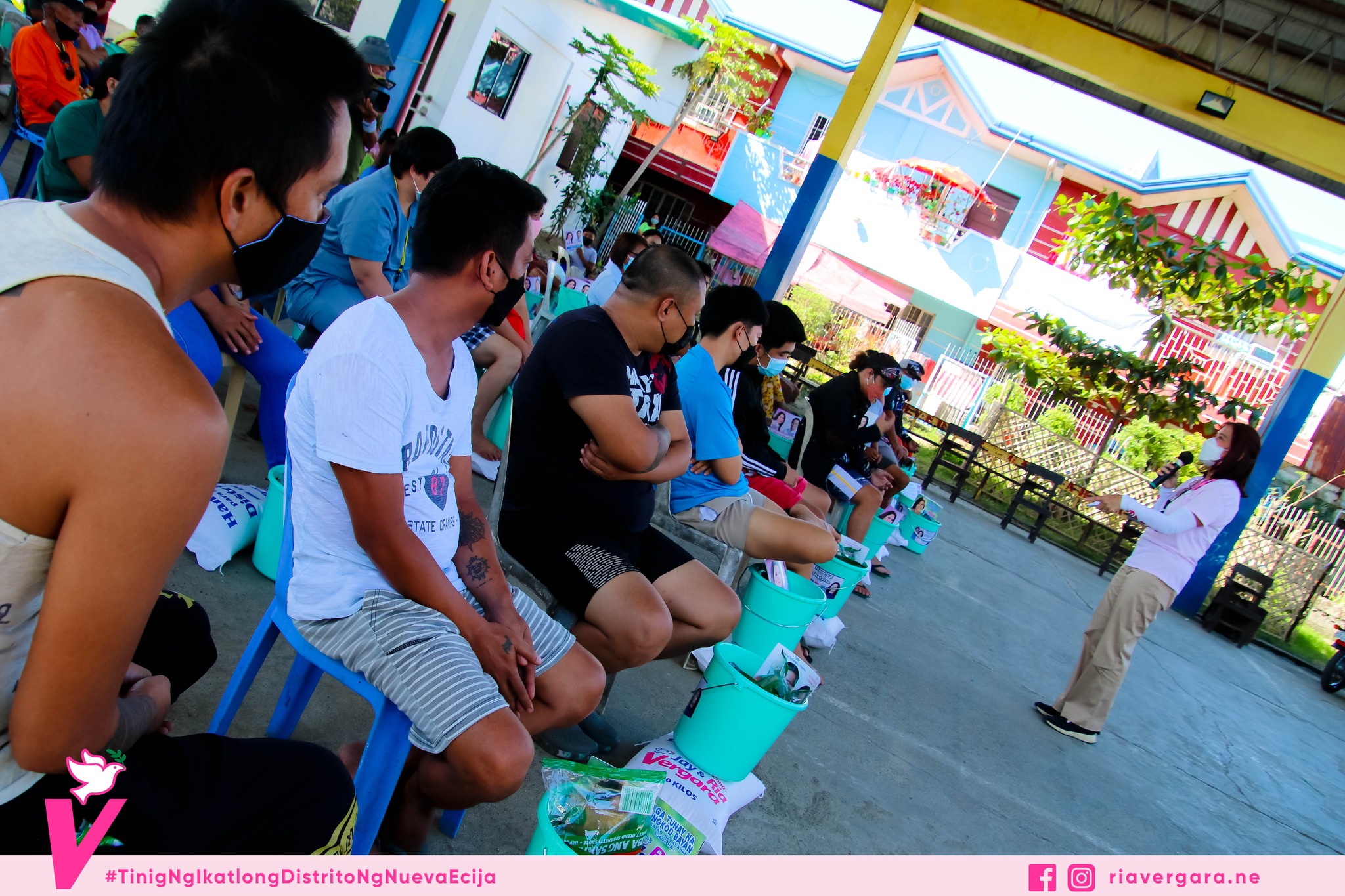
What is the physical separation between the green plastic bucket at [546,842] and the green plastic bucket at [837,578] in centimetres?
274

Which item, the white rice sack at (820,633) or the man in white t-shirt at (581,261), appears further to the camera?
the man in white t-shirt at (581,261)

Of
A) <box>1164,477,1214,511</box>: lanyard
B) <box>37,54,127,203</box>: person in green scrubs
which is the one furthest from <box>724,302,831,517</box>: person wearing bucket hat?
<box>37,54,127,203</box>: person in green scrubs

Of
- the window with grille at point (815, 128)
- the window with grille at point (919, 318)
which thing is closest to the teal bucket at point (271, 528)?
the window with grille at point (919, 318)

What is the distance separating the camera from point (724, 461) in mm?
3639

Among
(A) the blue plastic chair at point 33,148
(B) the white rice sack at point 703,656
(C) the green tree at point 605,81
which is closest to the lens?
(B) the white rice sack at point 703,656

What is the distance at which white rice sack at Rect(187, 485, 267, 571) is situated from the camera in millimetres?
2758

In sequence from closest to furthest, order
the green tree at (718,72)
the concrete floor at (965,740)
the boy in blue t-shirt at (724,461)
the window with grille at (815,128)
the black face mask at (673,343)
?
the concrete floor at (965,740)
the black face mask at (673,343)
the boy in blue t-shirt at (724,461)
the green tree at (718,72)
the window with grille at (815,128)

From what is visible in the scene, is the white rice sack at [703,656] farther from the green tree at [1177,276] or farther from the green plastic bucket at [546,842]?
the green tree at [1177,276]

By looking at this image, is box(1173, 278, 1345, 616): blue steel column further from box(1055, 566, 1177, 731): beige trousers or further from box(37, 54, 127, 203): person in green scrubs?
box(37, 54, 127, 203): person in green scrubs

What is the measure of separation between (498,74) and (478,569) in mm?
11512

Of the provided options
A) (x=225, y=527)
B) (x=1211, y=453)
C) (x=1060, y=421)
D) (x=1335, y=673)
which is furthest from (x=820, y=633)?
(x=1060, y=421)

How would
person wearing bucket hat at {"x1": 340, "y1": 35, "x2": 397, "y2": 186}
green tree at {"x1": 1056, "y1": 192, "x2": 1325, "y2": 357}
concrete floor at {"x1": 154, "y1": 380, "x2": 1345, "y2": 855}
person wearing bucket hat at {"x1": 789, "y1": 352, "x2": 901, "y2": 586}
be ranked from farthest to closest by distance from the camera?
green tree at {"x1": 1056, "y1": 192, "x2": 1325, "y2": 357}, person wearing bucket hat at {"x1": 789, "y1": 352, "x2": 901, "y2": 586}, person wearing bucket hat at {"x1": 340, "y1": 35, "x2": 397, "y2": 186}, concrete floor at {"x1": 154, "y1": 380, "x2": 1345, "y2": 855}

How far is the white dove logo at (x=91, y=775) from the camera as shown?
3.47ft
